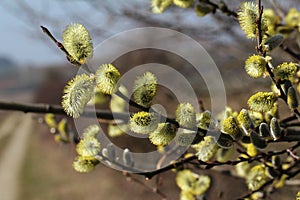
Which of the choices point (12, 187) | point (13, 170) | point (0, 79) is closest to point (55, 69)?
point (13, 170)

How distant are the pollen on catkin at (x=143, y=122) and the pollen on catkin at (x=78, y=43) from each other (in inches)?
4.9

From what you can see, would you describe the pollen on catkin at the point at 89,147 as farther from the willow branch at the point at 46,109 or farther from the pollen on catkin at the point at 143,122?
the pollen on catkin at the point at 143,122

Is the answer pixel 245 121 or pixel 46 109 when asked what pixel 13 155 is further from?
pixel 245 121

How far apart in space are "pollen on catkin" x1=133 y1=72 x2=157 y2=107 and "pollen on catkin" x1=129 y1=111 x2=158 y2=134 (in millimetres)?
23

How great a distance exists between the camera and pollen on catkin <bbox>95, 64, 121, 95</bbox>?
0.64 metres

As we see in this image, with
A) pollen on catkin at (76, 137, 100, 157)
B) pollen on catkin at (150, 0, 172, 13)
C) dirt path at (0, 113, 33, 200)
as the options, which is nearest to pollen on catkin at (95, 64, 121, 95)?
pollen on catkin at (76, 137, 100, 157)

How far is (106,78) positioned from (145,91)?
0.27ft

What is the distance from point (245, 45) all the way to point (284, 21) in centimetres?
122

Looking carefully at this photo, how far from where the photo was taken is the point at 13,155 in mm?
12461

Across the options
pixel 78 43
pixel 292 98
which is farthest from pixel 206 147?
pixel 78 43

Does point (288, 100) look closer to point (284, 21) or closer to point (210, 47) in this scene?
point (284, 21)

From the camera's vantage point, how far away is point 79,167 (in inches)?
33.8

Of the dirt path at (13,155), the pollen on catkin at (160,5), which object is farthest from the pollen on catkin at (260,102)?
the dirt path at (13,155)

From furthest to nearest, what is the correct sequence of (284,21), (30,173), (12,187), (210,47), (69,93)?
(30,173)
(12,187)
(210,47)
(284,21)
(69,93)
